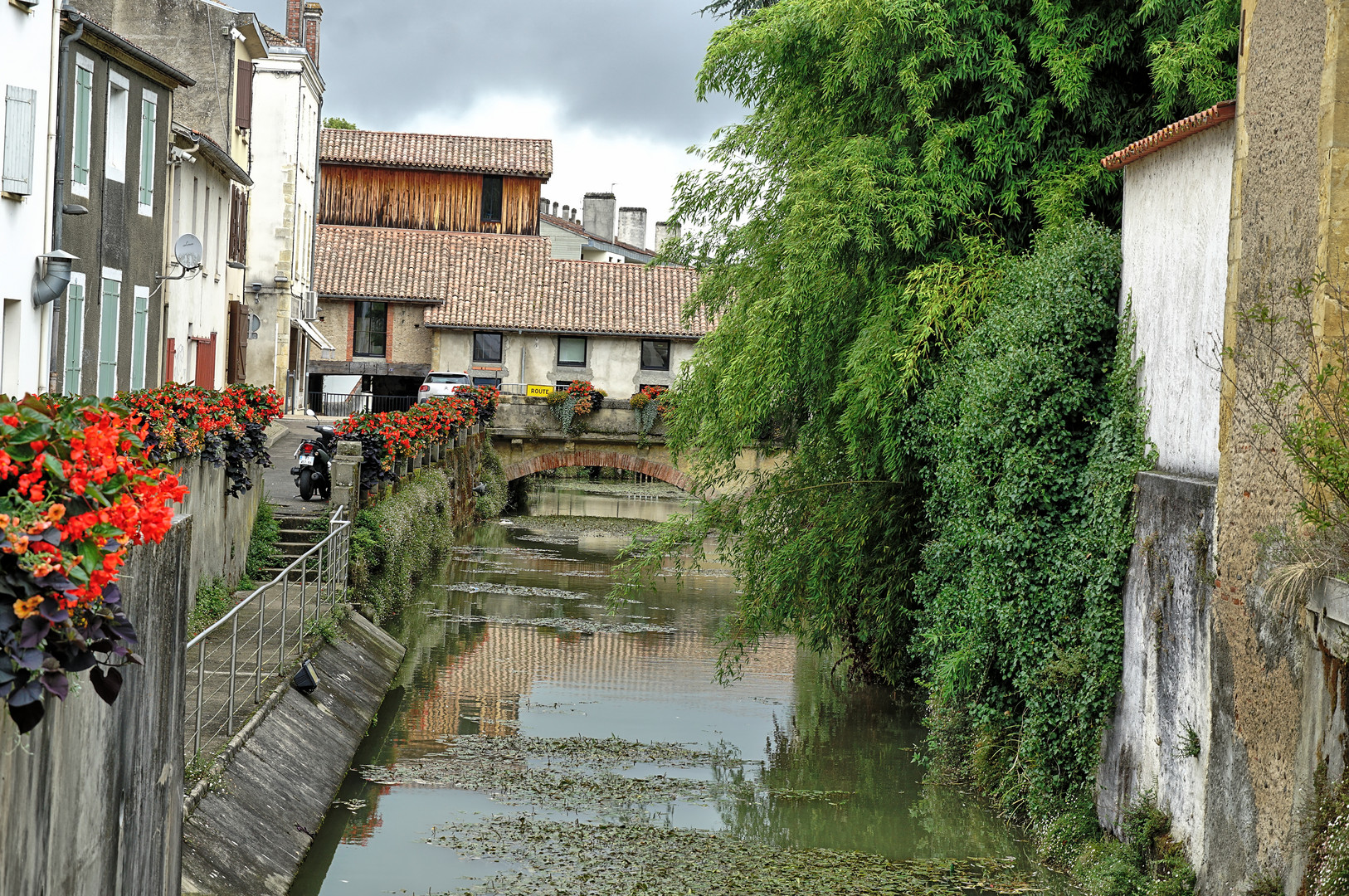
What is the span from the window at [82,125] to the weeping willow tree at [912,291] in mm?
8417

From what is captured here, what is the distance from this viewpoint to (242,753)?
432 inches

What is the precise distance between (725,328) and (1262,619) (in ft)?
31.2

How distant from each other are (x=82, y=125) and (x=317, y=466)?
5.74m

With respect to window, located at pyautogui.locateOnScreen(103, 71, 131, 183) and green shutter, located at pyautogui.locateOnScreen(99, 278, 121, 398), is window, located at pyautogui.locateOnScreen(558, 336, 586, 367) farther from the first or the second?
window, located at pyautogui.locateOnScreen(103, 71, 131, 183)

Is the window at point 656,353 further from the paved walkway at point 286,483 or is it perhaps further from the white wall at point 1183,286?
the white wall at point 1183,286

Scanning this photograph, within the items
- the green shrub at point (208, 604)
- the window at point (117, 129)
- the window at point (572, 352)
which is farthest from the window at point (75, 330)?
the window at point (572, 352)

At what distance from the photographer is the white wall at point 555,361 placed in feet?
153

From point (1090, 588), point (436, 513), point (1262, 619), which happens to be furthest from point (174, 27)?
point (1262, 619)

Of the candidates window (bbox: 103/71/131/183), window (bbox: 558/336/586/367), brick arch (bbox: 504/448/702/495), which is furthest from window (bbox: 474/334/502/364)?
window (bbox: 103/71/131/183)

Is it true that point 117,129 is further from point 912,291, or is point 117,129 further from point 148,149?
point 912,291

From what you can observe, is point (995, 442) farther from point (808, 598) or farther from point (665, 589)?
point (665, 589)

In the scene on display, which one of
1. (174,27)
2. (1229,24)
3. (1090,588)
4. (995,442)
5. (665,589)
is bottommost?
(665,589)

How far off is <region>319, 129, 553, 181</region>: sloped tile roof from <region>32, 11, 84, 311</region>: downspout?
32301 mm

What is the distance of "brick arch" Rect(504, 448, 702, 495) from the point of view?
37.0 m
